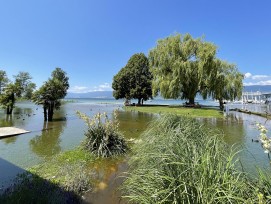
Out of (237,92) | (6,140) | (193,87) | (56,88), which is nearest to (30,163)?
(6,140)

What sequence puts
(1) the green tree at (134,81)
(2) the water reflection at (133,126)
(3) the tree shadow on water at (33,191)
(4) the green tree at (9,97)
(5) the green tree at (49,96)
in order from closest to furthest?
(3) the tree shadow on water at (33,191), (2) the water reflection at (133,126), (5) the green tree at (49,96), (4) the green tree at (9,97), (1) the green tree at (134,81)

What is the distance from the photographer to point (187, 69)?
25344mm

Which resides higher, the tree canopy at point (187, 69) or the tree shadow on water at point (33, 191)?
the tree canopy at point (187, 69)

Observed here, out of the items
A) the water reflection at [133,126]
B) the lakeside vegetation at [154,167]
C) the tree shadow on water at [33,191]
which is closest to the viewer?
the lakeside vegetation at [154,167]

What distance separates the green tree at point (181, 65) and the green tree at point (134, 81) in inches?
357

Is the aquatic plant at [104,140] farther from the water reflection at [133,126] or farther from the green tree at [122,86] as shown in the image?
the green tree at [122,86]

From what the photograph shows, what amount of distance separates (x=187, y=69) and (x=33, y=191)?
76.9 ft

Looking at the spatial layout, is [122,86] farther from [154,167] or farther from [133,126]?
[154,167]

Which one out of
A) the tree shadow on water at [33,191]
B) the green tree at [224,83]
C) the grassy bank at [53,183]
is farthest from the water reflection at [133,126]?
the green tree at [224,83]

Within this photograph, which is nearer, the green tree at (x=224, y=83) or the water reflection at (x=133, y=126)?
the water reflection at (x=133, y=126)

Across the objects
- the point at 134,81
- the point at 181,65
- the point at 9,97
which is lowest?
the point at 9,97

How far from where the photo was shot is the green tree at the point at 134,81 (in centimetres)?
3844

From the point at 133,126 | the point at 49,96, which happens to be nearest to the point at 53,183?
the point at 133,126

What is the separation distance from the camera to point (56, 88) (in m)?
18.7
